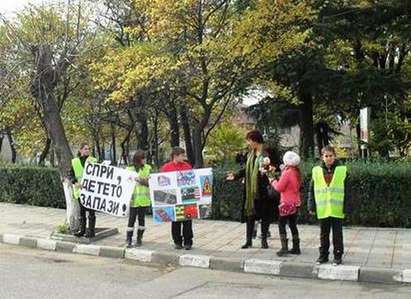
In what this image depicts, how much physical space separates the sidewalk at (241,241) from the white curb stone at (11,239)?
0.23 m

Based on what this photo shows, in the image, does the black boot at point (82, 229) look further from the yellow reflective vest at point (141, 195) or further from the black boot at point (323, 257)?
the black boot at point (323, 257)

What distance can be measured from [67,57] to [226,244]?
492 cm

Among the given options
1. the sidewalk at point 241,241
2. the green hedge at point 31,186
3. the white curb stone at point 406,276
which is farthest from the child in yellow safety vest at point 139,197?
the green hedge at point 31,186

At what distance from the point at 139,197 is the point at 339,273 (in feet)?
12.9

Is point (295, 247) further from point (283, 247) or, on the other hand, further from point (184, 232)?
point (184, 232)

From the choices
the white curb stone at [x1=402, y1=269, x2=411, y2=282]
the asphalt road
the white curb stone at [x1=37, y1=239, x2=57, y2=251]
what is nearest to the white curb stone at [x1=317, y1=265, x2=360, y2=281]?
the asphalt road

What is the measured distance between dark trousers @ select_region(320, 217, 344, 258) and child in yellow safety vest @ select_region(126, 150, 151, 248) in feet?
11.1

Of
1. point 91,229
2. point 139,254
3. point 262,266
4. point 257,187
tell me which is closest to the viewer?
point 262,266

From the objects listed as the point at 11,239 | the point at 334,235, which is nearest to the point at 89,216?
the point at 11,239

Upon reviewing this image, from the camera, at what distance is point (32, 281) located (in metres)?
8.52

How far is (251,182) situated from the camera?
10.4m

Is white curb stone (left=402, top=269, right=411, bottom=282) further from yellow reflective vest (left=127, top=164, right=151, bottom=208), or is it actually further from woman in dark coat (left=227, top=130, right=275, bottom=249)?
yellow reflective vest (left=127, top=164, right=151, bottom=208)

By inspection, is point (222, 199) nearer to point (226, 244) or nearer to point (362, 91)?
point (226, 244)

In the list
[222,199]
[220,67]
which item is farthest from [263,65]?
A: [222,199]
